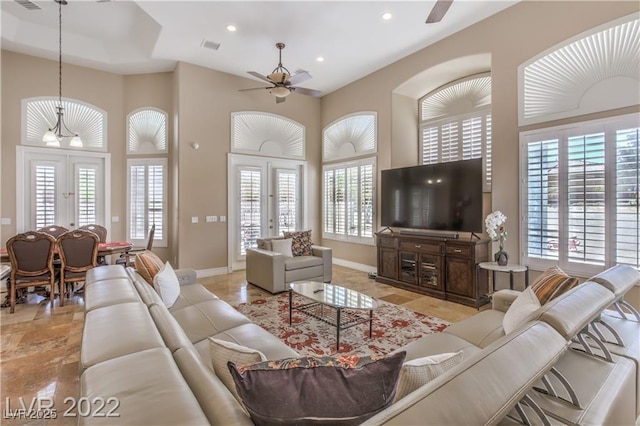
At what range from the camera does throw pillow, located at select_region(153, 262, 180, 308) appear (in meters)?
2.65

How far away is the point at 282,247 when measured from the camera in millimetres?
5297

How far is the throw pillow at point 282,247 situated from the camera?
5250 millimetres

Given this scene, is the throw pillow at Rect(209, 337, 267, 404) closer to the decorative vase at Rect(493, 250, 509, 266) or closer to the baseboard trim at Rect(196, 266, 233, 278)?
the decorative vase at Rect(493, 250, 509, 266)

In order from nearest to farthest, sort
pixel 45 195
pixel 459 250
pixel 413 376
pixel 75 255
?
pixel 413 376 < pixel 75 255 < pixel 459 250 < pixel 45 195

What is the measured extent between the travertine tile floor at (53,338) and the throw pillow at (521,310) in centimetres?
188

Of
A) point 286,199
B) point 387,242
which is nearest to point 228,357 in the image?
point 387,242

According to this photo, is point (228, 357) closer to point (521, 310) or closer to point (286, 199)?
point (521, 310)

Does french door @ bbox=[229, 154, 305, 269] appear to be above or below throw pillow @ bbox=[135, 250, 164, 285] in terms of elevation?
above

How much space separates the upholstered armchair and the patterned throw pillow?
11cm

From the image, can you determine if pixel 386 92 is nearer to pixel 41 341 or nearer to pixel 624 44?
pixel 624 44

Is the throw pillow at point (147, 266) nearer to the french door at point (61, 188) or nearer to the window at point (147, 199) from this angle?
the window at point (147, 199)

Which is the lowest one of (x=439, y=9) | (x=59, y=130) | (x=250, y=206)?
(x=250, y=206)

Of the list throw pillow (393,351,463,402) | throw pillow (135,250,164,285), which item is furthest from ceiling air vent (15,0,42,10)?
throw pillow (393,351,463,402)

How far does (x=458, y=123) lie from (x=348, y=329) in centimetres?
418
